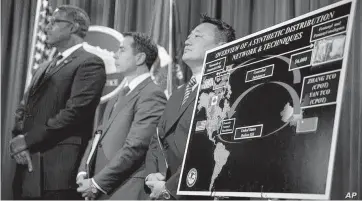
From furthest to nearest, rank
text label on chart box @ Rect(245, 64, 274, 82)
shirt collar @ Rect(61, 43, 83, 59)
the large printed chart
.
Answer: shirt collar @ Rect(61, 43, 83, 59), text label on chart box @ Rect(245, 64, 274, 82), the large printed chart

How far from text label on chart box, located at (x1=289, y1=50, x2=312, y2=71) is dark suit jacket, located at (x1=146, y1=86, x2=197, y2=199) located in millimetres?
799

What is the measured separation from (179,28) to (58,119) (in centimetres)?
95

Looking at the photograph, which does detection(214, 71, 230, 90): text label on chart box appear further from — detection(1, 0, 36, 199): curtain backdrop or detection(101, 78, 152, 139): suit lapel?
detection(1, 0, 36, 199): curtain backdrop

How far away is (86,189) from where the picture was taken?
321 centimetres

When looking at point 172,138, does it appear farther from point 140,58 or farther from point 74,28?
point 74,28

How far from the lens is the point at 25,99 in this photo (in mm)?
3758

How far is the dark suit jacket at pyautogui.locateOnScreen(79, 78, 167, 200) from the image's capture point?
314cm

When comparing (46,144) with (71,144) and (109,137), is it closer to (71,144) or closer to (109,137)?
(71,144)

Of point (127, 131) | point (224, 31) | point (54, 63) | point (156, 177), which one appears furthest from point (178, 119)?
point (54, 63)

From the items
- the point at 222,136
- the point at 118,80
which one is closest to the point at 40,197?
the point at 118,80

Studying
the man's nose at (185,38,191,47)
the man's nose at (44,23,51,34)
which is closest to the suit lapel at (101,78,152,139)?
the man's nose at (185,38,191,47)

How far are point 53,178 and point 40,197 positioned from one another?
0.14 m

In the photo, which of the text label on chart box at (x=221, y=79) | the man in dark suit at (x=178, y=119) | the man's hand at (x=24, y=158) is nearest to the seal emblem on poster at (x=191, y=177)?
the man in dark suit at (x=178, y=119)

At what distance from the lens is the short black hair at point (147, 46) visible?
3.43m
